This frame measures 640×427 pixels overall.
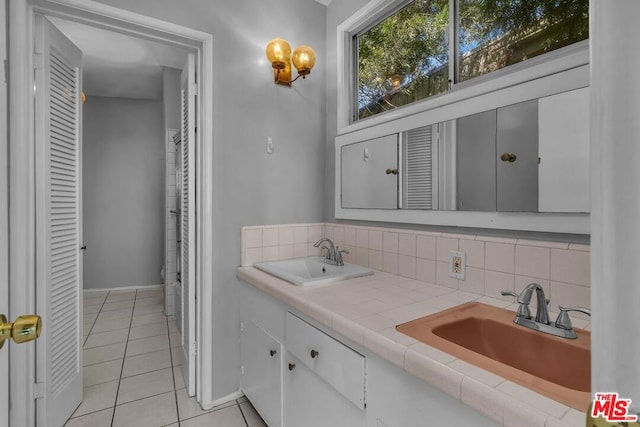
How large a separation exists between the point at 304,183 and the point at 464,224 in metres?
1.09

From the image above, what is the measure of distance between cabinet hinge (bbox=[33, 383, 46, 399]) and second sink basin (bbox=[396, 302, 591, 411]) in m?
1.73

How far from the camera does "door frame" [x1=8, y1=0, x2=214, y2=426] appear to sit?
797 millimetres

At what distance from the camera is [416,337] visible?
36.3 inches

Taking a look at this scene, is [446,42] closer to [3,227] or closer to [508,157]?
[508,157]

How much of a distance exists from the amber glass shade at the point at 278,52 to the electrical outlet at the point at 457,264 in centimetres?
138

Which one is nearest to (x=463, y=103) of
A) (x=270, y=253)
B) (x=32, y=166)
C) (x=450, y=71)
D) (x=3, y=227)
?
(x=450, y=71)

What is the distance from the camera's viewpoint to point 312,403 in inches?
49.0

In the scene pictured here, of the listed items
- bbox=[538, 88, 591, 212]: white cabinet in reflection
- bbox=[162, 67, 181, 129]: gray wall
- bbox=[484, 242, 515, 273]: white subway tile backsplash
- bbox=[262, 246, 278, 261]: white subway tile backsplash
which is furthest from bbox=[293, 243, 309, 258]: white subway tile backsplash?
bbox=[162, 67, 181, 129]: gray wall

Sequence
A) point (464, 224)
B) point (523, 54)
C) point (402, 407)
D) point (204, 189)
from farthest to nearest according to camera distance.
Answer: point (204, 189), point (464, 224), point (523, 54), point (402, 407)

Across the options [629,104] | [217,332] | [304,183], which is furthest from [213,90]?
[629,104]

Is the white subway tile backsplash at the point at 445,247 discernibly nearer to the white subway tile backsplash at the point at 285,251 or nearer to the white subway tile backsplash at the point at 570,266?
the white subway tile backsplash at the point at 570,266

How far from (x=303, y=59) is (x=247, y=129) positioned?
0.52 metres

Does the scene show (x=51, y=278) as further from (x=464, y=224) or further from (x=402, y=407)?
(x=464, y=224)

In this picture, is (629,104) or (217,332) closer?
(629,104)
